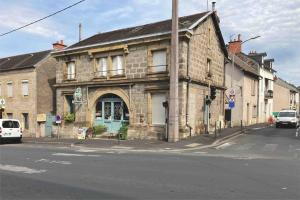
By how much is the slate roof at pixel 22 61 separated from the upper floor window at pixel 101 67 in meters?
9.00

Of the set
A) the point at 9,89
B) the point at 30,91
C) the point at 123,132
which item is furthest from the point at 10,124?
the point at 9,89

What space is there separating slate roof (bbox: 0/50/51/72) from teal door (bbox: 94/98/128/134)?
9.66 metres

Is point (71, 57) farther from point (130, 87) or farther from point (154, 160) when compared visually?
point (154, 160)

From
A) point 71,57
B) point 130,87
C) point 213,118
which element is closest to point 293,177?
point 130,87

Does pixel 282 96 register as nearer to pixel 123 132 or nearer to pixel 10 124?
pixel 123 132

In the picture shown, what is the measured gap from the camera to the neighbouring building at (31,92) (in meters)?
33.3

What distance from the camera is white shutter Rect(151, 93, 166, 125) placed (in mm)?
23822

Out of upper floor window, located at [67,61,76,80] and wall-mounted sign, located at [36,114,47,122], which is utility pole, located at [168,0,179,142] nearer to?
upper floor window, located at [67,61,76,80]

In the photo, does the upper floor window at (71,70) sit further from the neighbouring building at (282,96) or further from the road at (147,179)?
the neighbouring building at (282,96)

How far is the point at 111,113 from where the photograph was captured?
88.2ft

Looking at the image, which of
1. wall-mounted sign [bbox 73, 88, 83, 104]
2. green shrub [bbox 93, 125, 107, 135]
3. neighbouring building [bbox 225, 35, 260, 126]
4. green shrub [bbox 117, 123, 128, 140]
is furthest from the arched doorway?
neighbouring building [bbox 225, 35, 260, 126]

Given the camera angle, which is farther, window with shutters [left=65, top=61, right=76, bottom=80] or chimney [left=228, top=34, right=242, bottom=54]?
chimney [left=228, top=34, right=242, bottom=54]

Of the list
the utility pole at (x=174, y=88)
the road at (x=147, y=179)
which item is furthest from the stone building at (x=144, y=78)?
the road at (x=147, y=179)

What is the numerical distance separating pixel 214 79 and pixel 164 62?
6224 millimetres
